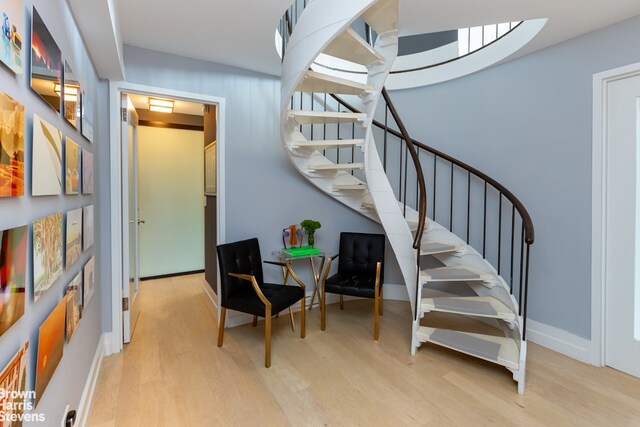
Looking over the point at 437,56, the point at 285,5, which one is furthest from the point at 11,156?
the point at 437,56

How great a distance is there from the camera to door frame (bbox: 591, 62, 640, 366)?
2.33m

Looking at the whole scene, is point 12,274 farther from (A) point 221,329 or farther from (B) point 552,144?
(B) point 552,144

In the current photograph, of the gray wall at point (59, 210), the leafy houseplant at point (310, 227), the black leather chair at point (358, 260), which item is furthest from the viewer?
the leafy houseplant at point (310, 227)

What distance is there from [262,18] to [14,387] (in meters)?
2.31

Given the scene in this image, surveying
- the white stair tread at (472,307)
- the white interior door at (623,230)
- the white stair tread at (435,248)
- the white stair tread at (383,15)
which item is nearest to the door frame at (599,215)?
the white interior door at (623,230)

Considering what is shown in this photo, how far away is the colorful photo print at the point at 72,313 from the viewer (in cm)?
147

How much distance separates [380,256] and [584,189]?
183 cm

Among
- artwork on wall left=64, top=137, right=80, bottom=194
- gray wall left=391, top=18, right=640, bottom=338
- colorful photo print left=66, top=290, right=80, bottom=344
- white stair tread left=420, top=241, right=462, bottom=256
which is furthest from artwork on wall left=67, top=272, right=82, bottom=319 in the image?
gray wall left=391, top=18, right=640, bottom=338

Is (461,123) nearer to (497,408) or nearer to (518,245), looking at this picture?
(518,245)

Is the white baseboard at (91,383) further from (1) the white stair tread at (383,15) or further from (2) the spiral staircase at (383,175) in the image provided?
(1) the white stair tread at (383,15)

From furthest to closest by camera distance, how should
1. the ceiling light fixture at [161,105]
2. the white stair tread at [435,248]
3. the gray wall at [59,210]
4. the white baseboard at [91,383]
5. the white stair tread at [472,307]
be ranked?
the ceiling light fixture at [161,105], the white stair tread at [435,248], the white stair tread at [472,307], the white baseboard at [91,383], the gray wall at [59,210]

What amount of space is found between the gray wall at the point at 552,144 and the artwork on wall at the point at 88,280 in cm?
342

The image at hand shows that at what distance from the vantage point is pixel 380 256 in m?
3.33

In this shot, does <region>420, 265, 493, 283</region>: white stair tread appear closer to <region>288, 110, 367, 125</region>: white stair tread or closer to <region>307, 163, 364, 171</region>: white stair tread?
<region>307, 163, 364, 171</region>: white stair tread
